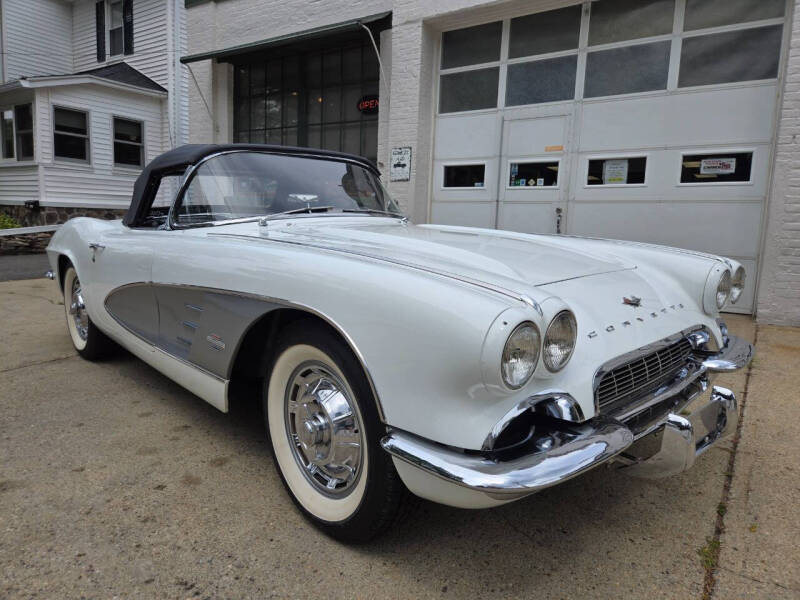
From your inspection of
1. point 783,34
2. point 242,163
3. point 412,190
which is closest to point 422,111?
point 412,190

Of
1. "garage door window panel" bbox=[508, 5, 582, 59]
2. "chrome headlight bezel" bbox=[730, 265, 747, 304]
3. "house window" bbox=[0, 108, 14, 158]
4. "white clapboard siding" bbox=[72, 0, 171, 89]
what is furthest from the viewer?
"white clapboard siding" bbox=[72, 0, 171, 89]

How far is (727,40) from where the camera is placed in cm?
595

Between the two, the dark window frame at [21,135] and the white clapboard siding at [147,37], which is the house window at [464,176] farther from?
the dark window frame at [21,135]

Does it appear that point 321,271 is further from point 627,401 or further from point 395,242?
point 627,401

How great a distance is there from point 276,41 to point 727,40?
20.8ft

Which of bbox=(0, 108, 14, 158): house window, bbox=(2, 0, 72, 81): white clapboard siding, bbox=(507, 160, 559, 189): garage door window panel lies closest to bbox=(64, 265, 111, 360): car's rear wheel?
bbox=(507, 160, 559, 189): garage door window panel

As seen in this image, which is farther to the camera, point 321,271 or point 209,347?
point 209,347

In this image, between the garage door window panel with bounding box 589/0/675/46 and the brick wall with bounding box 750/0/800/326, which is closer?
the brick wall with bounding box 750/0/800/326

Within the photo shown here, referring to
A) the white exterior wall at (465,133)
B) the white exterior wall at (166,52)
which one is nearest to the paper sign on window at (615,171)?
the white exterior wall at (465,133)

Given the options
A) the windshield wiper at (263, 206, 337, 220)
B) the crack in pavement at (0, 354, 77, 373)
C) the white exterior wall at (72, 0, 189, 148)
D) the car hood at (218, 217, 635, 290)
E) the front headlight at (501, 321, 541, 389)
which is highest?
the white exterior wall at (72, 0, 189, 148)

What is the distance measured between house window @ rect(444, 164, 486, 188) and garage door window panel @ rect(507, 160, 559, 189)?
18.2 inches

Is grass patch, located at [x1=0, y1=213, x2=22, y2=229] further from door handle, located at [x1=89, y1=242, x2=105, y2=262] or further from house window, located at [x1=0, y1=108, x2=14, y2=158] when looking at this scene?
door handle, located at [x1=89, y1=242, x2=105, y2=262]

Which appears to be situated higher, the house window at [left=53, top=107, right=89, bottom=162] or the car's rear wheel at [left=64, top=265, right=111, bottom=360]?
the house window at [left=53, top=107, right=89, bottom=162]

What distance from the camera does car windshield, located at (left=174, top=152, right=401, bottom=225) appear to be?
110 inches
